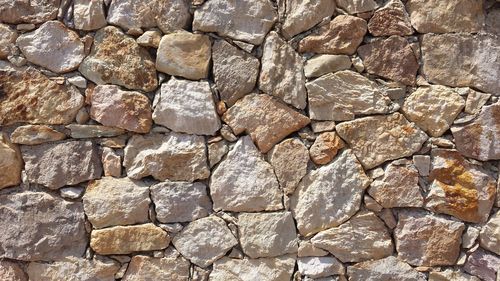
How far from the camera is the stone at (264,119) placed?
6.53ft

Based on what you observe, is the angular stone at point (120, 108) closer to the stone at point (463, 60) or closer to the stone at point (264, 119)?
the stone at point (264, 119)

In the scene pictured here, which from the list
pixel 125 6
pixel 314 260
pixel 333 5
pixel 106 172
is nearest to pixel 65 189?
pixel 106 172

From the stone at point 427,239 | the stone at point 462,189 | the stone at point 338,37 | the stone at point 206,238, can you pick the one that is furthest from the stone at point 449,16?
the stone at point 206,238

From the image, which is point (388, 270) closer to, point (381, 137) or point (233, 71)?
point (381, 137)

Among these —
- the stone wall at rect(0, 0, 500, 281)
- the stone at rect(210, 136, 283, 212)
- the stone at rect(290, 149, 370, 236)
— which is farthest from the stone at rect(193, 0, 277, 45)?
the stone at rect(290, 149, 370, 236)

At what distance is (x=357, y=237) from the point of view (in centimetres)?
200

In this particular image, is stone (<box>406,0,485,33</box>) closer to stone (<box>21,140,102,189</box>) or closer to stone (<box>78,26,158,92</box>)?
stone (<box>78,26,158,92</box>)

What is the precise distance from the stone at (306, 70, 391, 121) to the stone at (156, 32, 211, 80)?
0.41 metres

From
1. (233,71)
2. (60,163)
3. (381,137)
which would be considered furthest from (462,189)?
(60,163)

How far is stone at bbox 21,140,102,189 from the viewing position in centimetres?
199

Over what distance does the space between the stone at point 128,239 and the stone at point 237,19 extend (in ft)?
2.52

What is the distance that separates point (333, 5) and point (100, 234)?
3.97 feet

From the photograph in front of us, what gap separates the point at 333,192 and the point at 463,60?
67 centimetres

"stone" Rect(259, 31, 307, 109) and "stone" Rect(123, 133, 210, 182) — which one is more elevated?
"stone" Rect(259, 31, 307, 109)
